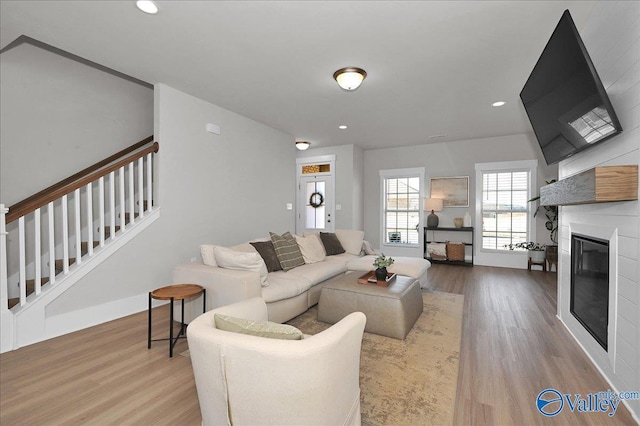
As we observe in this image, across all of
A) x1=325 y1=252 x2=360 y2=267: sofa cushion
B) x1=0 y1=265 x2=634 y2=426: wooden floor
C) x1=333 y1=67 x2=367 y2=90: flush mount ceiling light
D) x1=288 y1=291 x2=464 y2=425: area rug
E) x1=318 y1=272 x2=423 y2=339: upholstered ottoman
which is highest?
x1=333 y1=67 x2=367 y2=90: flush mount ceiling light

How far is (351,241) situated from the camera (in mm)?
4832

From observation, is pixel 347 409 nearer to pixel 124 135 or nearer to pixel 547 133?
pixel 547 133

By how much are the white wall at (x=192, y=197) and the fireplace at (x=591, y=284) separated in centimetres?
426

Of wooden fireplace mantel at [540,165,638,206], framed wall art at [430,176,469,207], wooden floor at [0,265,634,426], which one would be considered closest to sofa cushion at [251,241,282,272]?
wooden floor at [0,265,634,426]

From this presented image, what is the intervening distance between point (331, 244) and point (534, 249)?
4087 millimetres

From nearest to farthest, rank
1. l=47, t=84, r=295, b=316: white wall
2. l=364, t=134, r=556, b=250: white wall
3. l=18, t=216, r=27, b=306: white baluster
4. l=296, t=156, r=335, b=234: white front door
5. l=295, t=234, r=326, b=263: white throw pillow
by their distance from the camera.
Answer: l=18, t=216, r=27, b=306: white baluster
l=47, t=84, r=295, b=316: white wall
l=295, t=234, r=326, b=263: white throw pillow
l=364, t=134, r=556, b=250: white wall
l=296, t=156, r=335, b=234: white front door

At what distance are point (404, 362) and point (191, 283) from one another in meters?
2.03

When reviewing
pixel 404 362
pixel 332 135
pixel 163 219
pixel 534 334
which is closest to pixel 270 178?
pixel 332 135

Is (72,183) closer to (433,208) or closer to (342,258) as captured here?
(342,258)

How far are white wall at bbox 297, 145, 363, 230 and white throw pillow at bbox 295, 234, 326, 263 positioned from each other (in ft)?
8.36

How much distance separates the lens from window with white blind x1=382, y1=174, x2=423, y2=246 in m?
6.89

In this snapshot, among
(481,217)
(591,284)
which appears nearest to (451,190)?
(481,217)

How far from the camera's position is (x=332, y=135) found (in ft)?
19.7

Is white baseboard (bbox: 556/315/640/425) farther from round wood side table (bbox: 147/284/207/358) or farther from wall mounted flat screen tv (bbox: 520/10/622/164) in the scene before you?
round wood side table (bbox: 147/284/207/358)
